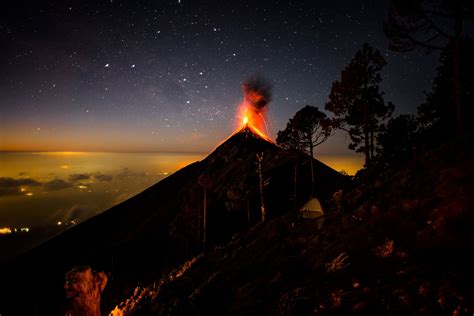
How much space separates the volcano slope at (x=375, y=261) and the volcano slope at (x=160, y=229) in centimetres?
1256

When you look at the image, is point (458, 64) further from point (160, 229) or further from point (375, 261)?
point (160, 229)

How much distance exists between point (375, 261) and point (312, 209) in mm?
14686

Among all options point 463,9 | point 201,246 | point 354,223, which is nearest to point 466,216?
point 354,223

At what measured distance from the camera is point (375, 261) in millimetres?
8812

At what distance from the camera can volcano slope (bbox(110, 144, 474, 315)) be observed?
22.3 ft

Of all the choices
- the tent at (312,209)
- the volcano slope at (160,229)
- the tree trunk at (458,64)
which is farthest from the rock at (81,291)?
the tree trunk at (458,64)

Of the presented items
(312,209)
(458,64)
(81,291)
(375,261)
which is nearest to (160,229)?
(312,209)

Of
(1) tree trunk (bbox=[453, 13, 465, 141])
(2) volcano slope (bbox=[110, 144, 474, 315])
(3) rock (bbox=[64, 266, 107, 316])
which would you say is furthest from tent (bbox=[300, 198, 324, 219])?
(3) rock (bbox=[64, 266, 107, 316])

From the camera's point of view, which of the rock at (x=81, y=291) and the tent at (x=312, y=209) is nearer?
the rock at (x=81, y=291)

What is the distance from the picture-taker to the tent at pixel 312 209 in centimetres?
2255

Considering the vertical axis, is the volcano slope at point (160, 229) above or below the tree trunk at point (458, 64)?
below

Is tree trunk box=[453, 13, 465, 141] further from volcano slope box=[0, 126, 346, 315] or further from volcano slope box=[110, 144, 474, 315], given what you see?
volcano slope box=[0, 126, 346, 315]

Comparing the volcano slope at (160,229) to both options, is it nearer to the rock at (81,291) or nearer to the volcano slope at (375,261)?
the volcano slope at (375,261)

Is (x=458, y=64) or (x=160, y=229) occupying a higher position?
(x=458, y=64)
